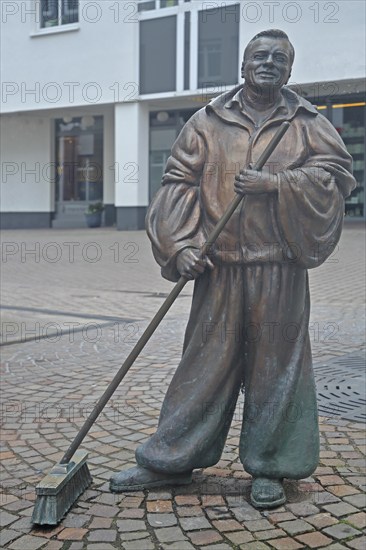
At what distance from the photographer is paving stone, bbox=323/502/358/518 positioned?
350 centimetres

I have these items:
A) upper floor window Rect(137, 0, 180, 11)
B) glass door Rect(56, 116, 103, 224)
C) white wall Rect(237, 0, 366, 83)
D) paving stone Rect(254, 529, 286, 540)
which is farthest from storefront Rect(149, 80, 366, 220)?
paving stone Rect(254, 529, 286, 540)

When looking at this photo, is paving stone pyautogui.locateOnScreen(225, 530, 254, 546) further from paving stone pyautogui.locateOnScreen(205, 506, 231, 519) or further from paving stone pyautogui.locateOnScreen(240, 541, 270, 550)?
paving stone pyautogui.locateOnScreen(205, 506, 231, 519)

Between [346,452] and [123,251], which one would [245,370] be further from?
[123,251]

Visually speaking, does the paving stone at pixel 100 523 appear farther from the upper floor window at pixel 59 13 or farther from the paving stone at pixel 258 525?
the upper floor window at pixel 59 13

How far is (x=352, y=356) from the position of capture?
22.7 feet

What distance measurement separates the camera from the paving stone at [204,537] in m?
3.21

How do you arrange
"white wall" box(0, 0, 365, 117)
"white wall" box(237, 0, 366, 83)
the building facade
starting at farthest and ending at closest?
the building facade, "white wall" box(0, 0, 365, 117), "white wall" box(237, 0, 366, 83)

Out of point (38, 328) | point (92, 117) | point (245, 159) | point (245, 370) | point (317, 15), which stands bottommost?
point (38, 328)

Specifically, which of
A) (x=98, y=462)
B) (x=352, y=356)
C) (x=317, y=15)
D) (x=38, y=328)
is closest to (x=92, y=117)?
(x=317, y=15)

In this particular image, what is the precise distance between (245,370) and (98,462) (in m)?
1.15

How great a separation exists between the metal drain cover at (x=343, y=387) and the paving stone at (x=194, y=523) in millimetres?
1914

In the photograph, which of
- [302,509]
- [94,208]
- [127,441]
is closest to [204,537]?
[302,509]

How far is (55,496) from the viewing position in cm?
337

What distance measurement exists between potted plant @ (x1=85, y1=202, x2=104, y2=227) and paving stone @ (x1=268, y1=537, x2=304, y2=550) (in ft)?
82.6
